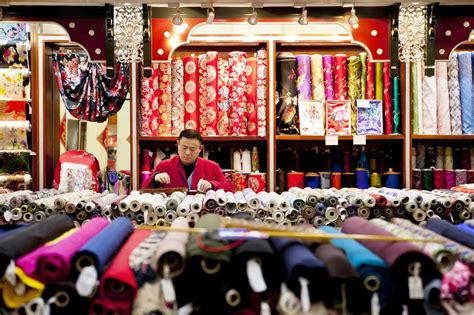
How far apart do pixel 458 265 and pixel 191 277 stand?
0.75 meters

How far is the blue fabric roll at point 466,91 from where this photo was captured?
16.5 ft

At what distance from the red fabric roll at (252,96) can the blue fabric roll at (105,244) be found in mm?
3141

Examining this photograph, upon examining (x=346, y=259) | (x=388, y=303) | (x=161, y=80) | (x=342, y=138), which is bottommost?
(x=388, y=303)

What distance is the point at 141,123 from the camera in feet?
16.5

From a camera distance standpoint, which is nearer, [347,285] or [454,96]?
[347,285]

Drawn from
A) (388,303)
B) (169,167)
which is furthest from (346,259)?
(169,167)

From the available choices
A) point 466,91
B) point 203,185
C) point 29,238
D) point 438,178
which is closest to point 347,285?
point 29,238

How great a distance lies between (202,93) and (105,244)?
3553 millimetres

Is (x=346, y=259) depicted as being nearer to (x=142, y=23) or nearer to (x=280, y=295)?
(x=280, y=295)

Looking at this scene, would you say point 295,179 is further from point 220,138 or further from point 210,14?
point 210,14

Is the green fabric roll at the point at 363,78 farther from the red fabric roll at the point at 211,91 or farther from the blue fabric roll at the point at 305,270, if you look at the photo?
the blue fabric roll at the point at 305,270

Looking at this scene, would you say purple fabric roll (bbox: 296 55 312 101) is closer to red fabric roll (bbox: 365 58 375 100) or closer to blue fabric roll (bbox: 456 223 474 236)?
red fabric roll (bbox: 365 58 375 100)

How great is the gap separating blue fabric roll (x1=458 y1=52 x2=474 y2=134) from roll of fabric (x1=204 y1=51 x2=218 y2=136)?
2.20m

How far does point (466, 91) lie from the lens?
5.05 metres
